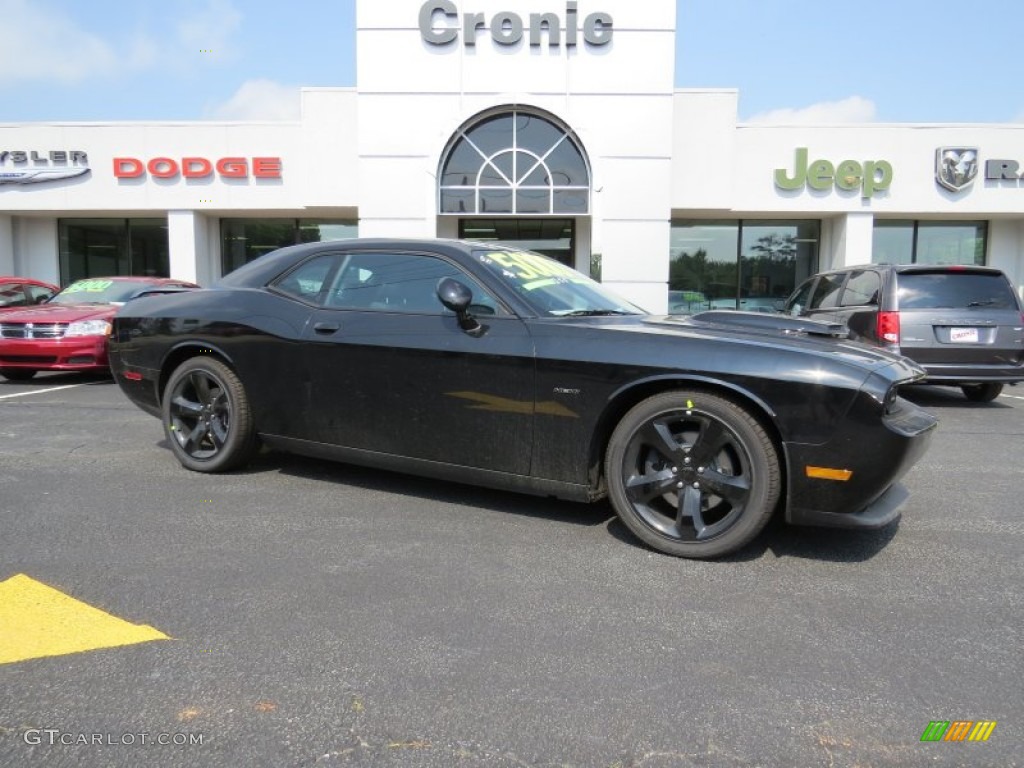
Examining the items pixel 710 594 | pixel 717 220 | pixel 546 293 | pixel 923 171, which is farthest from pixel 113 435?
pixel 923 171

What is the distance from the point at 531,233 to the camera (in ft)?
53.3

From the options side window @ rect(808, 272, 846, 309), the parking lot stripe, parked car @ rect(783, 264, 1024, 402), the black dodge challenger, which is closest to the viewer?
the black dodge challenger

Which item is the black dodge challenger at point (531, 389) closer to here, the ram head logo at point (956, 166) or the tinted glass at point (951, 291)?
the tinted glass at point (951, 291)

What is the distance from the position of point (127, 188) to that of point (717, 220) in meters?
14.0

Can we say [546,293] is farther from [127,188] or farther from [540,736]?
[127,188]

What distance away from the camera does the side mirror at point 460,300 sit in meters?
3.49

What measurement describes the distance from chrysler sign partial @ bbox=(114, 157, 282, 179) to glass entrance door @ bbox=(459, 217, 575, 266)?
4811mm

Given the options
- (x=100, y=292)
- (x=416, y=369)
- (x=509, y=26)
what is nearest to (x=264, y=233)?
(x=509, y=26)

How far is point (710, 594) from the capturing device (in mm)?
2848

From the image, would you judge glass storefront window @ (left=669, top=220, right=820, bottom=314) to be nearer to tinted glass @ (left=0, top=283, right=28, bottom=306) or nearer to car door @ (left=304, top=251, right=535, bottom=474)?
tinted glass @ (left=0, top=283, right=28, bottom=306)

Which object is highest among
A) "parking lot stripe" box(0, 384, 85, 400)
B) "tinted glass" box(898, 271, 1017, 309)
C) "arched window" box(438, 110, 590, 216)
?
"arched window" box(438, 110, 590, 216)

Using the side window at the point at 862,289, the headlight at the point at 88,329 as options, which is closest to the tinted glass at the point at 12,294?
the headlight at the point at 88,329

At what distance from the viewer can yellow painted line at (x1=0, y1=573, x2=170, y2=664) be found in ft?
7.79

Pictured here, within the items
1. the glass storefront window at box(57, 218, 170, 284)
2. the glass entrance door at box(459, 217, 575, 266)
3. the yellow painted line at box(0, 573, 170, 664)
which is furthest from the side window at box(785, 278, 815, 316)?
the glass storefront window at box(57, 218, 170, 284)
